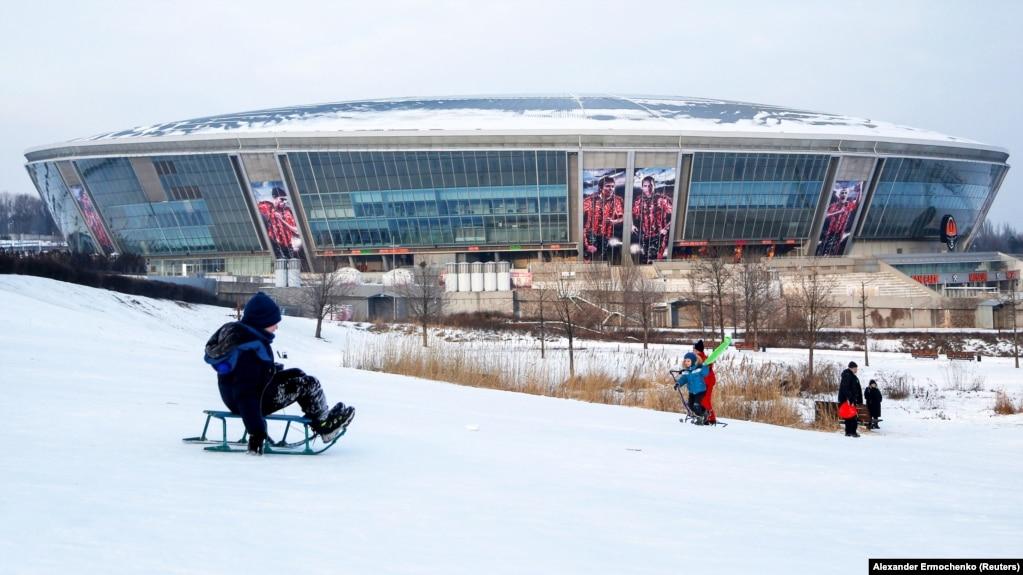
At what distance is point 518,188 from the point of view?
6488 centimetres

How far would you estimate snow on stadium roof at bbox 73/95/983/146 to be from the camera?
207 feet

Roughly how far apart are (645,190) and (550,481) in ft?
192

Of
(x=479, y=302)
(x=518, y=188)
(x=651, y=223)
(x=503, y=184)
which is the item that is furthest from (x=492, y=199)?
(x=651, y=223)

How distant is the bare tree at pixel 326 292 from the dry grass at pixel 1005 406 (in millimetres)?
26102

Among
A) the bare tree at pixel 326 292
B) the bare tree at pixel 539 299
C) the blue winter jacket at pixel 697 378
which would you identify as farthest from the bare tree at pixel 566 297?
the blue winter jacket at pixel 697 378

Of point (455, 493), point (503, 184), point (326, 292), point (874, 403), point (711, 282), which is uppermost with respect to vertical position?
point (503, 184)

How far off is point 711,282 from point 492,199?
71.7 ft

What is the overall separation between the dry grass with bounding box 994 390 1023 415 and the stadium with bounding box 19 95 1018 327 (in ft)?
136

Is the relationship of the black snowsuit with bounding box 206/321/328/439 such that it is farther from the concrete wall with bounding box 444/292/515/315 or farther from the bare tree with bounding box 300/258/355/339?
the concrete wall with bounding box 444/292/515/315

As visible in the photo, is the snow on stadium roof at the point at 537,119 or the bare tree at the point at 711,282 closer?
the bare tree at the point at 711,282

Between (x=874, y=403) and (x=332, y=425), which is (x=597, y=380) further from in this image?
(x=332, y=425)

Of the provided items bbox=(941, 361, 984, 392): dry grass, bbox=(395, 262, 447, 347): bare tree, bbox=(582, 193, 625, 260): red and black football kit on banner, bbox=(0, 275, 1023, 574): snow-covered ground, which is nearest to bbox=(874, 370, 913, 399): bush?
bbox=(941, 361, 984, 392): dry grass

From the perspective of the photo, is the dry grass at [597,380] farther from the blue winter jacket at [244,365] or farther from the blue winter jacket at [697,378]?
the blue winter jacket at [244,365]

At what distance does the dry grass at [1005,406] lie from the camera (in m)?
20.1
